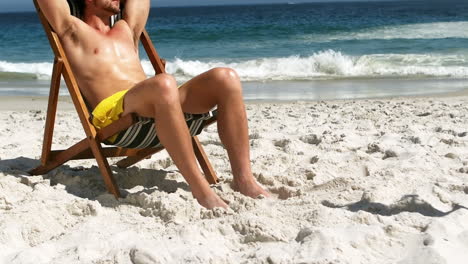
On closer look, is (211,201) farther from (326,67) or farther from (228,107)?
(326,67)

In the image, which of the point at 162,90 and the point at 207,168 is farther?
the point at 207,168

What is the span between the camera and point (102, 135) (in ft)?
10.5

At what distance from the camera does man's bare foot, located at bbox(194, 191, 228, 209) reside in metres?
2.95

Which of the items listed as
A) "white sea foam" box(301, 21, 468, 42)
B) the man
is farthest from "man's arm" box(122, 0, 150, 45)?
"white sea foam" box(301, 21, 468, 42)

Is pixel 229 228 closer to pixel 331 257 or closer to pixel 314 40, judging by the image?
pixel 331 257

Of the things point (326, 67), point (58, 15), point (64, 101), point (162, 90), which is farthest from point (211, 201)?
point (326, 67)

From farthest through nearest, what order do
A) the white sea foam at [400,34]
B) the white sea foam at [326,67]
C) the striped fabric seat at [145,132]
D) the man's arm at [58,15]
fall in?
the white sea foam at [400,34] → the white sea foam at [326,67] → the man's arm at [58,15] → the striped fabric seat at [145,132]

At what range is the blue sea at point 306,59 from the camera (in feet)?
29.3

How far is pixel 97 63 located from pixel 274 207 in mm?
1358

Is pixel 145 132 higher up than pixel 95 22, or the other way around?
pixel 95 22

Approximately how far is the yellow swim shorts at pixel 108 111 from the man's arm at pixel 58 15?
50cm

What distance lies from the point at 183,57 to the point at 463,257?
44.2 ft

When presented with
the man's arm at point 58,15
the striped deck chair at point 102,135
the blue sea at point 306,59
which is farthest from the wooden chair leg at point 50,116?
the blue sea at point 306,59

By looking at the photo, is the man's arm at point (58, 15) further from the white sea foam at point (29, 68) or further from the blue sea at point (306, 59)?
the white sea foam at point (29, 68)
